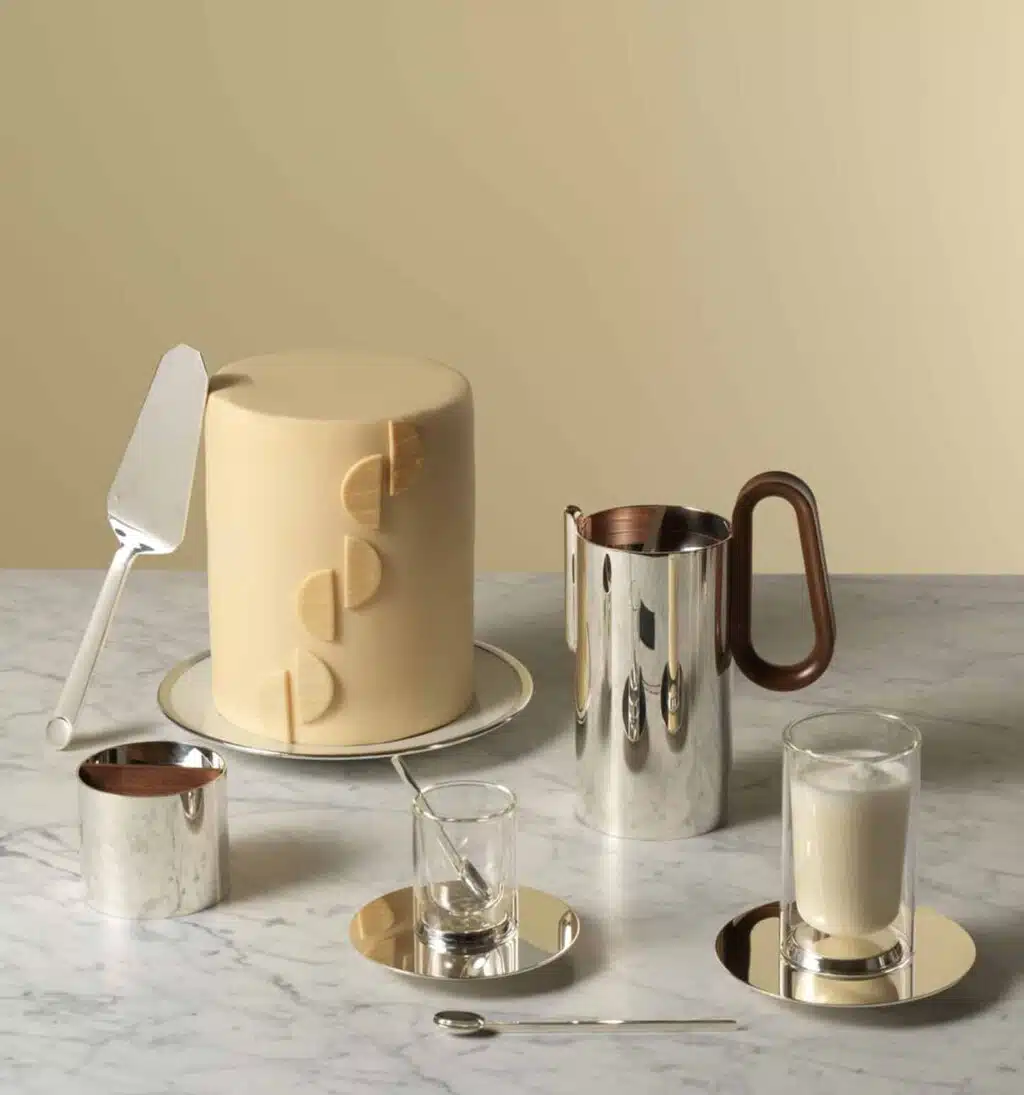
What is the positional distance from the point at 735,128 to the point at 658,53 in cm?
14

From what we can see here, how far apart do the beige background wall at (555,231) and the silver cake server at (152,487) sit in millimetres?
1407

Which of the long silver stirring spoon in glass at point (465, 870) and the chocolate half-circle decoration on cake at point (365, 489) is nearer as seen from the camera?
the long silver stirring spoon in glass at point (465, 870)

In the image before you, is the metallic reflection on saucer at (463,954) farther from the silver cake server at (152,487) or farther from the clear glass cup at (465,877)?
the silver cake server at (152,487)

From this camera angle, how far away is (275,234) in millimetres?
2428

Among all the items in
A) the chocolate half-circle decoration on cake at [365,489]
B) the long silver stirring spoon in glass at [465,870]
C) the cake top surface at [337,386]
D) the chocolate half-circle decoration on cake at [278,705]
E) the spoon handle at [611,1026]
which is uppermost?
the cake top surface at [337,386]

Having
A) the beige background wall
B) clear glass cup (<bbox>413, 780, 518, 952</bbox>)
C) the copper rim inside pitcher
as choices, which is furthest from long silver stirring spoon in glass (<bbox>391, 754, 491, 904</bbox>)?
the beige background wall

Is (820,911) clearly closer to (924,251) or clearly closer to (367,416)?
(367,416)

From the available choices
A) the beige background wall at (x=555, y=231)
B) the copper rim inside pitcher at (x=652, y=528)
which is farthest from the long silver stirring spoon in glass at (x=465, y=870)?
the beige background wall at (x=555, y=231)

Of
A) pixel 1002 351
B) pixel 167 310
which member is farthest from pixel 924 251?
pixel 167 310

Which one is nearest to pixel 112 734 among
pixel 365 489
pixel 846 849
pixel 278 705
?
pixel 278 705

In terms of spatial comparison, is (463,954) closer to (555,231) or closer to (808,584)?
(808,584)

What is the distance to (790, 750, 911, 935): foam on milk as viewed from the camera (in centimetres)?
80

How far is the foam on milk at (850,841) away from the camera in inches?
31.4

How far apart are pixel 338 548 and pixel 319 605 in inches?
1.3
